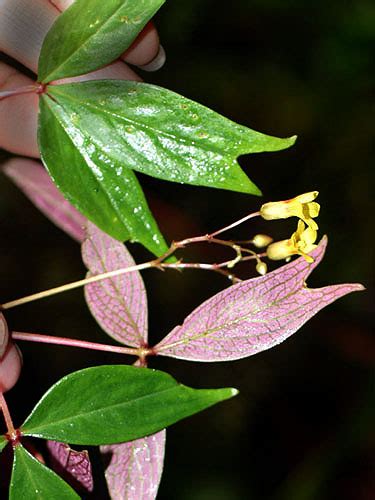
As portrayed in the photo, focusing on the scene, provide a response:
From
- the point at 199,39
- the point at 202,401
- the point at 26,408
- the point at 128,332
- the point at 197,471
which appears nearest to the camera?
the point at 202,401

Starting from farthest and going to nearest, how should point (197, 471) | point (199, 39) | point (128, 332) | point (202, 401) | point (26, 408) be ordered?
point (199, 39) → point (197, 471) → point (26, 408) → point (128, 332) → point (202, 401)

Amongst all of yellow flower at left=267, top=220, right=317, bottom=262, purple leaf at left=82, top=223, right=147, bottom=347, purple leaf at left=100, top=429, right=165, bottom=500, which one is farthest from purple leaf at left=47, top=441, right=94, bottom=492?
yellow flower at left=267, top=220, right=317, bottom=262

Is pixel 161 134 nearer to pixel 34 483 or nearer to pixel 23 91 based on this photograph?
pixel 23 91

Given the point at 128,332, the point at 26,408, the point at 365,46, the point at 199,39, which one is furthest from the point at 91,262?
the point at 365,46

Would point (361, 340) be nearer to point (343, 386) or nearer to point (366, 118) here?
point (343, 386)

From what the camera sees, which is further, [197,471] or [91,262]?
[197,471]

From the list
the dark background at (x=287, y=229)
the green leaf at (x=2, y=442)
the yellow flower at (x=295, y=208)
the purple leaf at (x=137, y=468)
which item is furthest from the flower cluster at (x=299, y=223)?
the dark background at (x=287, y=229)
